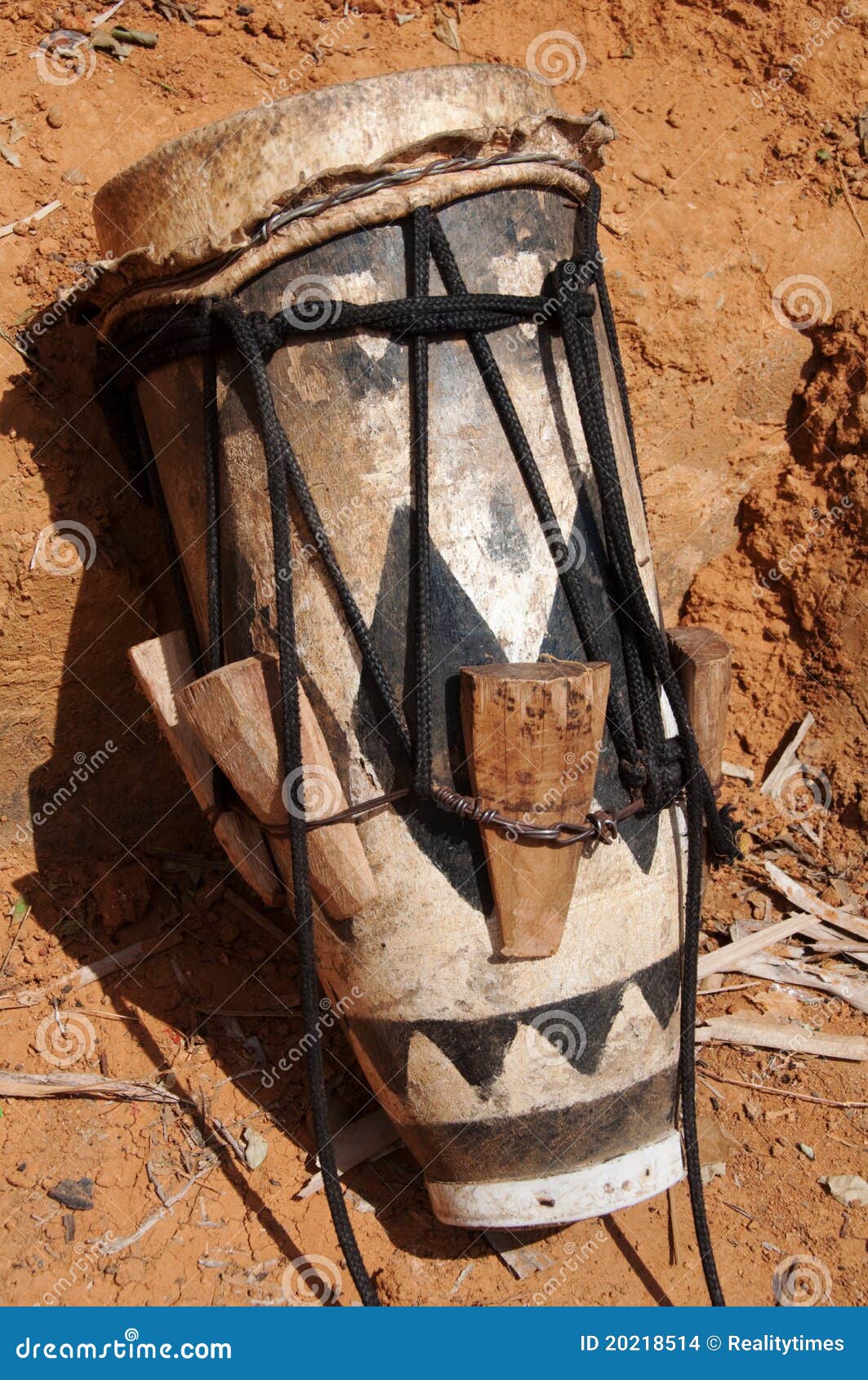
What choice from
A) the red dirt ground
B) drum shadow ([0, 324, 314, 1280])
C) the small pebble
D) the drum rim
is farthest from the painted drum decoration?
the small pebble

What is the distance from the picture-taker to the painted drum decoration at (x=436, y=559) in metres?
1.97

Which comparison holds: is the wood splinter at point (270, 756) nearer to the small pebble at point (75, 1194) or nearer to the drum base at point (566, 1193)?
the drum base at point (566, 1193)

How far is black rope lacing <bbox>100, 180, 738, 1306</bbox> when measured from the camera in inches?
77.4

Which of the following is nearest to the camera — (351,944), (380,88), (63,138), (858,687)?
(380,88)

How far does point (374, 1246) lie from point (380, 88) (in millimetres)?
2299

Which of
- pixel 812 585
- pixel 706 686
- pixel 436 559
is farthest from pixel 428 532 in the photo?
pixel 812 585

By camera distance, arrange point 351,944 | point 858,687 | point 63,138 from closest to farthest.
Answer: point 351,944 < point 63,138 < point 858,687

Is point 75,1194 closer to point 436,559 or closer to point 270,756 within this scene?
point 270,756

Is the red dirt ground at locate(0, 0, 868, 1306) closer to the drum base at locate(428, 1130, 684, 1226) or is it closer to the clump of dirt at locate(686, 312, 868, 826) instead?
the clump of dirt at locate(686, 312, 868, 826)

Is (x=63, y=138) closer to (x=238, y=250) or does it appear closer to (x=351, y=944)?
(x=238, y=250)

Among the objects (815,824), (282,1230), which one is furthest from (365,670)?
(815,824)

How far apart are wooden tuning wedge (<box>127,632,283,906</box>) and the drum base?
71 cm

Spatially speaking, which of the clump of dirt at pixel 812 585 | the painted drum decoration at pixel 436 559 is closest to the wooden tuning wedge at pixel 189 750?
the painted drum decoration at pixel 436 559

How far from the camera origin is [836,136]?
3.27m
